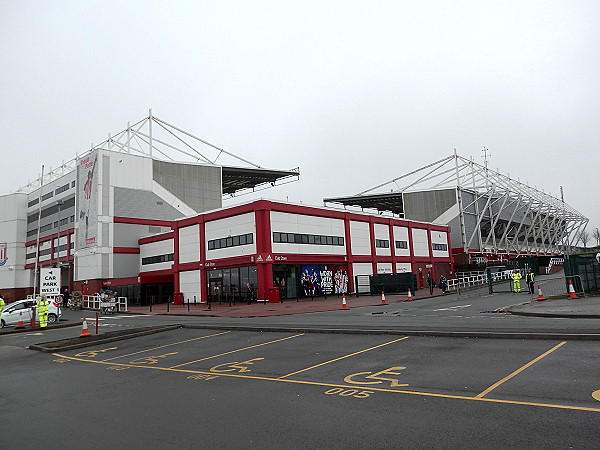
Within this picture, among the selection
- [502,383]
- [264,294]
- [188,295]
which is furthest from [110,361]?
[188,295]

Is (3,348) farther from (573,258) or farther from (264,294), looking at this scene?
(573,258)

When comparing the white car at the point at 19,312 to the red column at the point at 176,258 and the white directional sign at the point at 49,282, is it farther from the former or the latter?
the red column at the point at 176,258

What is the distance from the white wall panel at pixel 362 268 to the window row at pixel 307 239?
10.2 ft

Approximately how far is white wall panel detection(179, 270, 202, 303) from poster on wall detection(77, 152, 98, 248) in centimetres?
1589

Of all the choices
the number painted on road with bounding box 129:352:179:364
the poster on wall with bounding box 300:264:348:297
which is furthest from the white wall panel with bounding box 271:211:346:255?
the number painted on road with bounding box 129:352:179:364

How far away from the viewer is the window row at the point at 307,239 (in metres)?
38.8

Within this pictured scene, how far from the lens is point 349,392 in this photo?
23.5 ft

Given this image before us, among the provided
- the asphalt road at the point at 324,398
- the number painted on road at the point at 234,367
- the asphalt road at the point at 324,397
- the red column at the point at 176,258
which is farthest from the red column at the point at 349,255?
the number painted on road at the point at 234,367

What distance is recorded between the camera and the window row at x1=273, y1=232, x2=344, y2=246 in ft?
127

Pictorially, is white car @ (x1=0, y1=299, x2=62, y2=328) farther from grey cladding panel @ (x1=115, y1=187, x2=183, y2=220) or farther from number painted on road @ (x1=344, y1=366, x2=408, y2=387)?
grey cladding panel @ (x1=115, y1=187, x2=183, y2=220)

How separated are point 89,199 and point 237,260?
27.8 meters

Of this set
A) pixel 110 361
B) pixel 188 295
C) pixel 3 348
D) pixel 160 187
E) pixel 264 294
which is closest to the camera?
pixel 110 361

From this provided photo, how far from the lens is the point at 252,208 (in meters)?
38.5

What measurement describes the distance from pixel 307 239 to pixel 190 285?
43.2 feet
